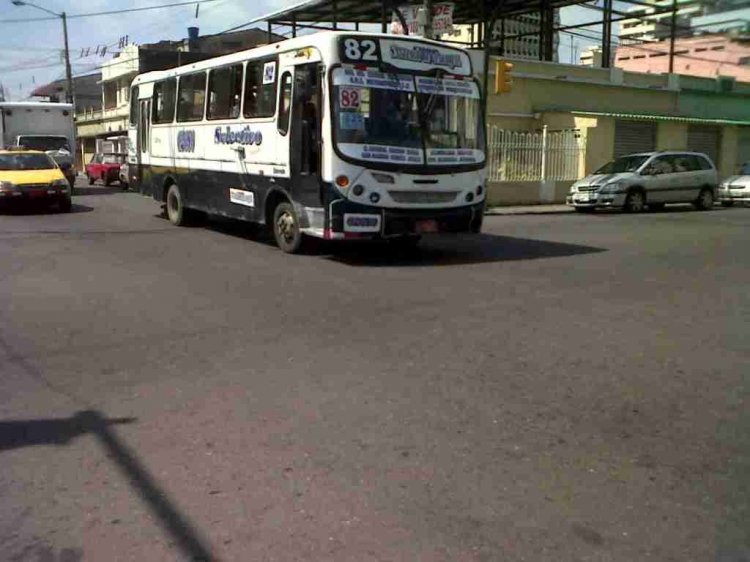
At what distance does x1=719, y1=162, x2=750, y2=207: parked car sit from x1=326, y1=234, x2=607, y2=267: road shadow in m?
14.2

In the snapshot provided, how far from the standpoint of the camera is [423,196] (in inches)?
440

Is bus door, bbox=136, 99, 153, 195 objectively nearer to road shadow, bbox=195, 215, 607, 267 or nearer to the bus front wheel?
the bus front wheel

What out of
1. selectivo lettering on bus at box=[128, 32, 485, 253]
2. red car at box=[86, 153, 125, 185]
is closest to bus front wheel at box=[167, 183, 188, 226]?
selectivo lettering on bus at box=[128, 32, 485, 253]

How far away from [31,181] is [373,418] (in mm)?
16675

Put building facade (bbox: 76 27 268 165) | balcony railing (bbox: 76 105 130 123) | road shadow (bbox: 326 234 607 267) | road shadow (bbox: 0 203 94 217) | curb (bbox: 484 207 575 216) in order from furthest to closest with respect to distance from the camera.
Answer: balcony railing (bbox: 76 105 130 123) < building facade (bbox: 76 27 268 165) < curb (bbox: 484 207 575 216) < road shadow (bbox: 0 203 94 217) < road shadow (bbox: 326 234 607 267)

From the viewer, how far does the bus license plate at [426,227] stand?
11156 mm

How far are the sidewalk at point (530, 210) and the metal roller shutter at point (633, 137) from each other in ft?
16.0

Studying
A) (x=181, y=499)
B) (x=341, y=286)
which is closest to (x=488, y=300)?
(x=341, y=286)

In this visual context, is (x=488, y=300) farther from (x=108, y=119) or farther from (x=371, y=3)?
(x=108, y=119)

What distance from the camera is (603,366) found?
5.92m

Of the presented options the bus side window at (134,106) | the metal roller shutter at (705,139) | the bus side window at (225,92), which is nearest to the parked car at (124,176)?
the bus side window at (134,106)

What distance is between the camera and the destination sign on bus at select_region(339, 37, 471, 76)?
10.6 m

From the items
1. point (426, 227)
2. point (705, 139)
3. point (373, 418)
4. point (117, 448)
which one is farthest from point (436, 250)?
point (705, 139)

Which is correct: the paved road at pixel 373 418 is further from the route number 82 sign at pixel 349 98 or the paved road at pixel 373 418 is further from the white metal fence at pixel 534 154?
the white metal fence at pixel 534 154
